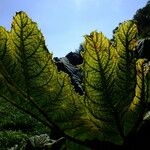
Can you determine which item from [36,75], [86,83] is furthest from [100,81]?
[36,75]

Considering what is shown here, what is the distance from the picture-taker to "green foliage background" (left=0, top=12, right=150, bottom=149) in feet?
4.87

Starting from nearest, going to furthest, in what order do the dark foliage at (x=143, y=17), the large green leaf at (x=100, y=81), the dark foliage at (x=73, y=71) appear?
the large green leaf at (x=100, y=81) → the dark foliage at (x=73, y=71) → the dark foliage at (x=143, y=17)

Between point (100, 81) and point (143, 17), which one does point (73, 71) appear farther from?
point (143, 17)

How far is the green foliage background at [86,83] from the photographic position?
1.48 m

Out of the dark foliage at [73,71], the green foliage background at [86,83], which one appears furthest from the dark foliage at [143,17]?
the green foliage background at [86,83]

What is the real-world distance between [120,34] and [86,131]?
1.34 feet

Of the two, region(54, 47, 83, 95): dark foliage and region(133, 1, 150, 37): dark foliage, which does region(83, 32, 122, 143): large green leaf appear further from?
region(133, 1, 150, 37): dark foliage

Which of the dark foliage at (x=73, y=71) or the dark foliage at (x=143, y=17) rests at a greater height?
the dark foliage at (x=143, y=17)

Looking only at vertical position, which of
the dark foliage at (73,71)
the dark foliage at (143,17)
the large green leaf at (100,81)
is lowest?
the large green leaf at (100,81)

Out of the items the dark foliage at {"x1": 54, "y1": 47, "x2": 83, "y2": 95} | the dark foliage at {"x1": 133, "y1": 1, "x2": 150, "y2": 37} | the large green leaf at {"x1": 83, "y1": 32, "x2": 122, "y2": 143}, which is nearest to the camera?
the large green leaf at {"x1": 83, "y1": 32, "x2": 122, "y2": 143}

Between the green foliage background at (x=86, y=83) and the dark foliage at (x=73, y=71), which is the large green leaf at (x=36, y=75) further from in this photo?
the dark foliage at (x=73, y=71)

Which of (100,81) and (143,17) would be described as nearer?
(100,81)

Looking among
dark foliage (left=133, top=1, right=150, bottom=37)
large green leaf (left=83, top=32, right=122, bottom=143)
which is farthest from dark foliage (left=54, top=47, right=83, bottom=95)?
dark foliage (left=133, top=1, right=150, bottom=37)

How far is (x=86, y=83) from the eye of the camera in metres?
1.49
